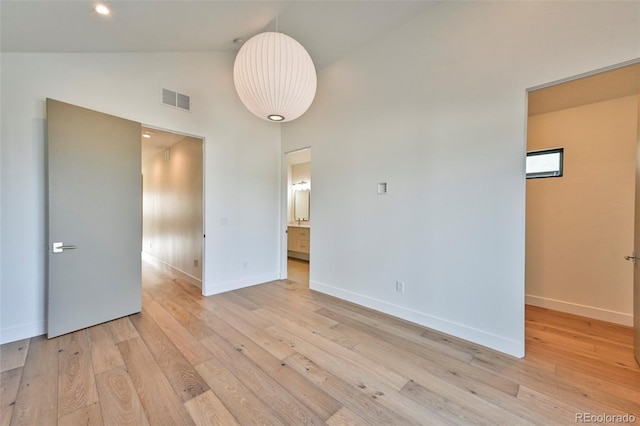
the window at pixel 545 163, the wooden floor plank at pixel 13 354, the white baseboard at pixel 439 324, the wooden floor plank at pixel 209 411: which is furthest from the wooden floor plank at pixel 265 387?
the window at pixel 545 163

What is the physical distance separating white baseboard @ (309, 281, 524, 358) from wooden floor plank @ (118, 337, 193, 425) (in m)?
2.36

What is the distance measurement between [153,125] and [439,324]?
4342mm

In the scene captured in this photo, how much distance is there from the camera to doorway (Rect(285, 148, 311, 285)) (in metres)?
6.46

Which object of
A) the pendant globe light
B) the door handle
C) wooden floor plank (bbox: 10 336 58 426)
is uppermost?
the pendant globe light

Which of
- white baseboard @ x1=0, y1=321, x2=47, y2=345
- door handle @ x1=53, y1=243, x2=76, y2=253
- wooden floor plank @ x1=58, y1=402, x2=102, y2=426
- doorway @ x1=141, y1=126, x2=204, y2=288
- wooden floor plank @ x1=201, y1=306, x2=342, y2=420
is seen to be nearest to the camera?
wooden floor plank @ x1=58, y1=402, x2=102, y2=426

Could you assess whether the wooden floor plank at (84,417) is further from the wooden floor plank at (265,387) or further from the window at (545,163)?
the window at (545,163)

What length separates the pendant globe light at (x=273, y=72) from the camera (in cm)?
184

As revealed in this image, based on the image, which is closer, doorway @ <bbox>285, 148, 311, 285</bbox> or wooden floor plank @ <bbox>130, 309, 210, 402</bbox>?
wooden floor plank @ <bbox>130, 309, 210, 402</bbox>

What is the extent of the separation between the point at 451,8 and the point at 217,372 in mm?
4185

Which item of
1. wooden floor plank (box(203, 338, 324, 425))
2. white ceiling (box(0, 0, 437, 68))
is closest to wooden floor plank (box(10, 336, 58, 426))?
wooden floor plank (box(203, 338, 324, 425))

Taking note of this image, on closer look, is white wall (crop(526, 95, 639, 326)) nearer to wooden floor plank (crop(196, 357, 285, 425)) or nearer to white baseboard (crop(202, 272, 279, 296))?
wooden floor plank (crop(196, 357, 285, 425))

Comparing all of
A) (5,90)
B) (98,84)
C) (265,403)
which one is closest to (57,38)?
(98,84)

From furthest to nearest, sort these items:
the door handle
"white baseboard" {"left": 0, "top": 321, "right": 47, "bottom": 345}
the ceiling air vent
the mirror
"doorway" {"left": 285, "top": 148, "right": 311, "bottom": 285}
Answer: the mirror
"doorway" {"left": 285, "top": 148, "right": 311, "bottom": 285}
the ceiling air vent
the door handle
"white baseboard" {"left": 0, "top": 321, "right": 47, "bottom": 345}

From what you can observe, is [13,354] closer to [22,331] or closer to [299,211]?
[22,331]
